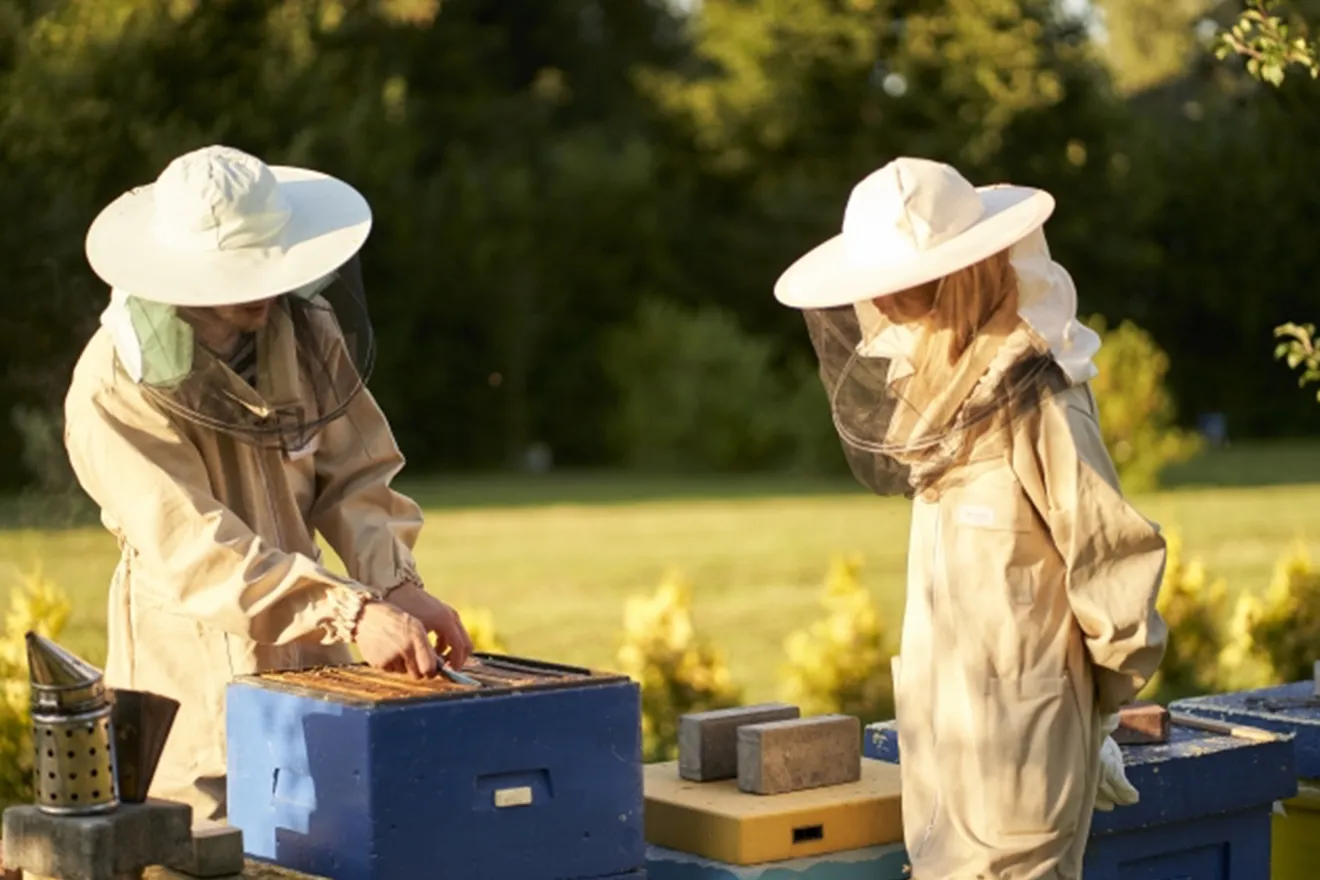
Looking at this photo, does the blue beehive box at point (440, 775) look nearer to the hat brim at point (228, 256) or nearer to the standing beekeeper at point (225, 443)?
the standing beekeeper at point (225, 443)

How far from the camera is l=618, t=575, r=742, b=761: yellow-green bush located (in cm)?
664

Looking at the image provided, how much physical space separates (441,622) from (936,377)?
0.84m

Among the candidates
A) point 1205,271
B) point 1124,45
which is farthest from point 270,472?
point 1124,45

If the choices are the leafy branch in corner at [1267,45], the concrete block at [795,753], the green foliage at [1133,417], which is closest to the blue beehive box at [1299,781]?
the concrete block at [795,753]

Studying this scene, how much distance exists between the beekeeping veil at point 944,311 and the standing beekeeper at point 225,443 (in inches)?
28.8

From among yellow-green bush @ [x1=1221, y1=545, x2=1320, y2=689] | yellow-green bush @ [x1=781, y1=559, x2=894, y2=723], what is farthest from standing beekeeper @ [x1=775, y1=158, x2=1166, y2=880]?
yellow-green bush @ [x1=1221, y1=545, x2=1320, y2=689]

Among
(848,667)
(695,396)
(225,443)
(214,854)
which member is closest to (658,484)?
(695,396)

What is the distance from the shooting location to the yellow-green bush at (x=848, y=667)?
6887 mm

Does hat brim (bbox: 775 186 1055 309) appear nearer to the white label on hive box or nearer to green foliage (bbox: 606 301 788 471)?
the white label on hive box

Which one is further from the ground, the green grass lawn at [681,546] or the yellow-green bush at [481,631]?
the yellow-green bush at [481,631]

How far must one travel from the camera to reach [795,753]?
3.30 m

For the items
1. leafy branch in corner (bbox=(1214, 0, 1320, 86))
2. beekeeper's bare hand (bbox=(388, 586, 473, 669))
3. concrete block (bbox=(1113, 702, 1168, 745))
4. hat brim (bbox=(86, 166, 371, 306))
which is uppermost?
leafy branch in corner (bbox=(1214, 0, 1320, 86))

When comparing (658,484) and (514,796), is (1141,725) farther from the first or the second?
(658,484)

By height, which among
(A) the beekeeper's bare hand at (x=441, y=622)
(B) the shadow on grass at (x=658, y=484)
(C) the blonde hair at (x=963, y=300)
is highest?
(C) the blonde hair at (x=963, y=300)
